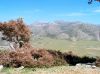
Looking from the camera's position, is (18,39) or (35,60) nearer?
(35,60)

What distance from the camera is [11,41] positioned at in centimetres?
5938

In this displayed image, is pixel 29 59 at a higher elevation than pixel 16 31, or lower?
lower

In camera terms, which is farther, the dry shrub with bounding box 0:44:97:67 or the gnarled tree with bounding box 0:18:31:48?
the gnarled tree with bounding box 0:18:31:48

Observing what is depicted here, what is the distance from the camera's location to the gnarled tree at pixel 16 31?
189 feet

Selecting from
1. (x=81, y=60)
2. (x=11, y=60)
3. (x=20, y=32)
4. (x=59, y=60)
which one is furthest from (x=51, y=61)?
(x=20, y=32)

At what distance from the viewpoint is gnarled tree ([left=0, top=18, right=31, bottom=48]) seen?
189 feet

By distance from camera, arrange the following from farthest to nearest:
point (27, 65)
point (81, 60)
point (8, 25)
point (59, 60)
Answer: point (8, 25), point (81, 60), point (59, 60), point (27, 65)

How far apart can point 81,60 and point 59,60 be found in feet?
23.7

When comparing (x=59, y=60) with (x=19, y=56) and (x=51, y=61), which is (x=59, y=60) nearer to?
(x=51, y=61)

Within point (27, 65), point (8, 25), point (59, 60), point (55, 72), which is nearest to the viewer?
point (55, 72)

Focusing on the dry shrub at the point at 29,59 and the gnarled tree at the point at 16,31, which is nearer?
the dry shrub at the point at 29,59

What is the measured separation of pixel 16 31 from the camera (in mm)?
58062

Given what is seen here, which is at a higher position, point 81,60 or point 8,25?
point 8,25

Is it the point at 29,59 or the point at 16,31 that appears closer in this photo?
the point at 29,59
